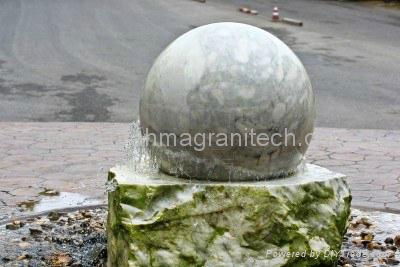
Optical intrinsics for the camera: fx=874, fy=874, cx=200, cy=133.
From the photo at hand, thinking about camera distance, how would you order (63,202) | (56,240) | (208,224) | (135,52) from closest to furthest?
(208,224) → (56,240) → (63,202) → (135,52)

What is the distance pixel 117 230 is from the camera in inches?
195

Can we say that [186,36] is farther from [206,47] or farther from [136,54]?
[136,54]

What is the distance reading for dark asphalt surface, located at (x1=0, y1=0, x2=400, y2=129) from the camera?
1231 centimetres

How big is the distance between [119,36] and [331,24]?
20.7ft

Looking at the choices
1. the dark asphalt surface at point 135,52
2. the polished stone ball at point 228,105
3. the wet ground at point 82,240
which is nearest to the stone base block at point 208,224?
the polished stone ball at point 228,105

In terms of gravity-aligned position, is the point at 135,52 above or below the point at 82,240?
below

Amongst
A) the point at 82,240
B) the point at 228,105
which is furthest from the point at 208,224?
the point at 82,240

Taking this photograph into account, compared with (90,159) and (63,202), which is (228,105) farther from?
(90,159)

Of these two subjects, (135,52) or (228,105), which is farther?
(135,52)

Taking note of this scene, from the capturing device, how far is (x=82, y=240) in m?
6.13

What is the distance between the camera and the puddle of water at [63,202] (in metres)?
7.07

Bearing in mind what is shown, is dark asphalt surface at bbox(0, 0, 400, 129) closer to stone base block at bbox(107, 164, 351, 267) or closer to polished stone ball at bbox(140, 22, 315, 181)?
polished stone ball at bbox(140, 22, 315, 181)

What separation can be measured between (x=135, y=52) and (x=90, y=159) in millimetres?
9065

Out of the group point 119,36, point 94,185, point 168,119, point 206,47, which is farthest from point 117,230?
point 119,36
